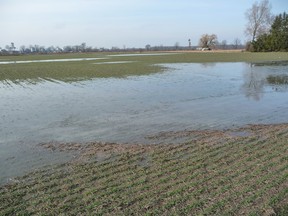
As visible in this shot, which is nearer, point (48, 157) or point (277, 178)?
point (277, 178)

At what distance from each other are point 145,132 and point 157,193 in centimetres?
483

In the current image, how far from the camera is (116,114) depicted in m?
13.9

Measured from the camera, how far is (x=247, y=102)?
16281 millimetres

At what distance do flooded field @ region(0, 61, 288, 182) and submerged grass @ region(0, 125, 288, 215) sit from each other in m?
1.14

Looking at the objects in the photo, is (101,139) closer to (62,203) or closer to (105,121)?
(105,121)

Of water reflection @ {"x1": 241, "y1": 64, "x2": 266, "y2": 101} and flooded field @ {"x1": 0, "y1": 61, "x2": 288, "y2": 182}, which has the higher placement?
flooded field @ {"x1": 0, "y1": 61, "x2": 288, "y2": 182}

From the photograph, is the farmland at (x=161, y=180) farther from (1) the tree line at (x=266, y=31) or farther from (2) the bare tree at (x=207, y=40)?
(2) the bare tree at (x=207, y=40)

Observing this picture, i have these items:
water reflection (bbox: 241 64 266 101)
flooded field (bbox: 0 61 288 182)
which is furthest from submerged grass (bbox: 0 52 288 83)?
water reflection (bbox: 241 64 266 101)

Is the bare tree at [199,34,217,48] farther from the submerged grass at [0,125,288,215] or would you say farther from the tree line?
the submerged grass at [0,125,288,215]

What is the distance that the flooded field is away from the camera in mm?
10227

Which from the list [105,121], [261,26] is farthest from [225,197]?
[261,26]

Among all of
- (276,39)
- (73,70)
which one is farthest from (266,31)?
(73,70)

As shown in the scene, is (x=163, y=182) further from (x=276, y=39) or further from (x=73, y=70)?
(x=276, y=39)

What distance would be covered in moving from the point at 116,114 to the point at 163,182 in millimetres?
7489
